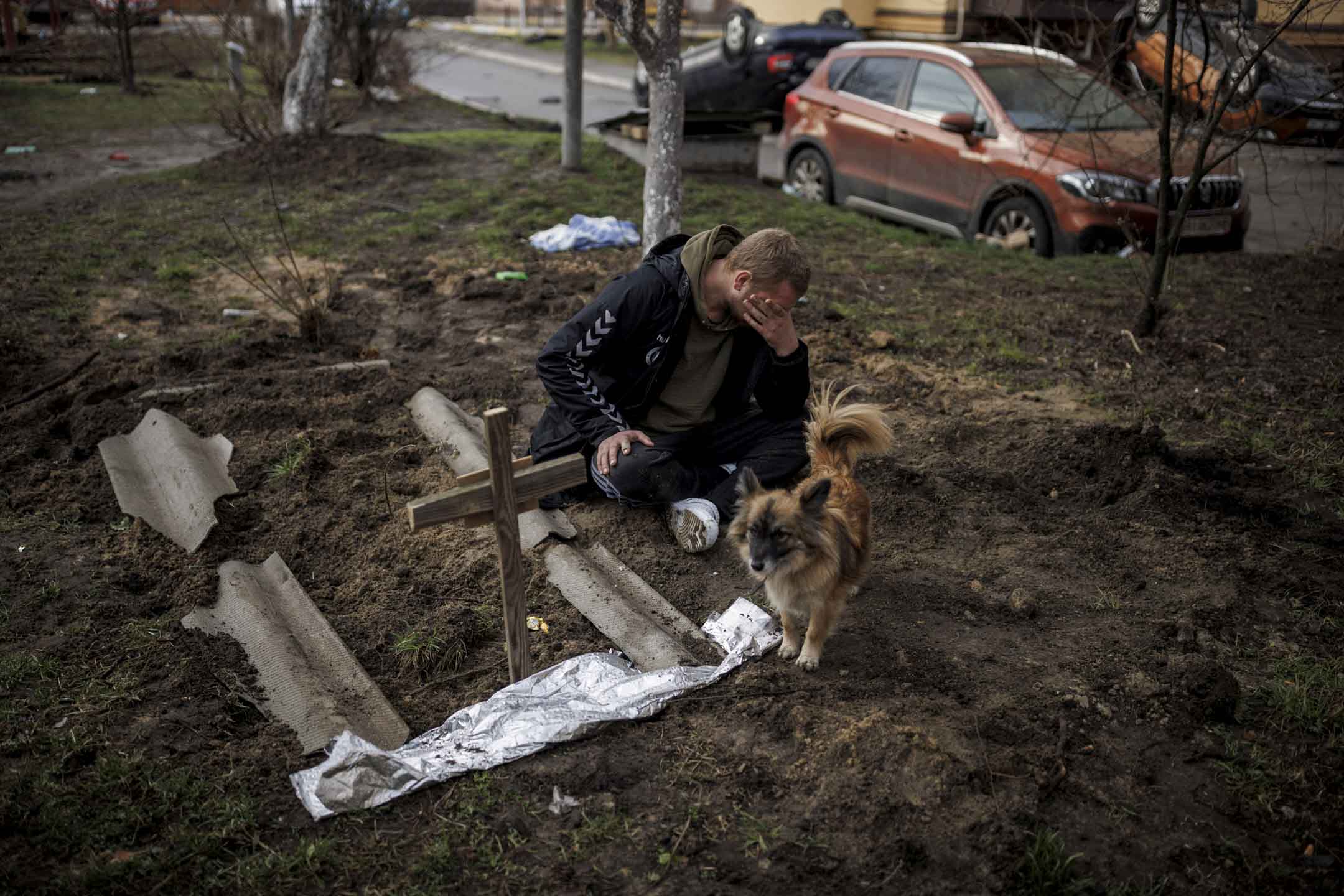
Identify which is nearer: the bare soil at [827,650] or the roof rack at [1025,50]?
the bare soil at [827,650]

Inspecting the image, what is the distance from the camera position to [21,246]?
28.2 ft

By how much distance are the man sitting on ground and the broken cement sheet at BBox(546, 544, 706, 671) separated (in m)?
0.39

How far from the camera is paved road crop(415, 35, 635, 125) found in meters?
18.7

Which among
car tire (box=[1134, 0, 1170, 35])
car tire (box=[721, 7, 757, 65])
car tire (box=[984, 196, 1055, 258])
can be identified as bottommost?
car tire (box=[984, 196, 1055, 258])

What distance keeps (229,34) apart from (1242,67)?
12811 mm

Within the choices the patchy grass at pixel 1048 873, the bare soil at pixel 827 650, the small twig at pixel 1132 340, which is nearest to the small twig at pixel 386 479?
the bare soil at pixel 827 650

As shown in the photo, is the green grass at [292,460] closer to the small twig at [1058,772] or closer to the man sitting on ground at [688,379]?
the man sitting on ground at [688,379]

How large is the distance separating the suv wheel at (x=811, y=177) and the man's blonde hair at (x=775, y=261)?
7468 millimetres

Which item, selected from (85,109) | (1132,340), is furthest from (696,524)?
(85,109)

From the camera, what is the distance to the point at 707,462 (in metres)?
4.87

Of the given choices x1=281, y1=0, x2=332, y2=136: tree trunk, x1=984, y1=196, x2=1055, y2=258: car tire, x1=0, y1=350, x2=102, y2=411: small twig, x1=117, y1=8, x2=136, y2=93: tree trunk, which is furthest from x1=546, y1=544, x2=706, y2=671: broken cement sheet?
x1=117, y1=8, x2=136, y2=93: tree trunk

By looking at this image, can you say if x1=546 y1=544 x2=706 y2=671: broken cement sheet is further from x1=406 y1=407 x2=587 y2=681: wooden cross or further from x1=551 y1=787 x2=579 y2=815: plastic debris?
x1=551 y1=787 x2=579 y2=815: plastic debris

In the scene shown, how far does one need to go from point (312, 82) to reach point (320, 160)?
1.12 m

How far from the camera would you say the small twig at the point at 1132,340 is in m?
6.73
